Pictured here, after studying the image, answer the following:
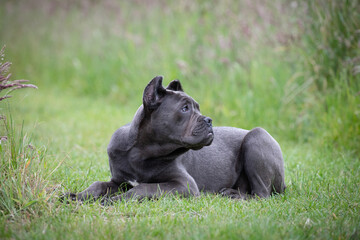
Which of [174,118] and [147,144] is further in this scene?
[147,144]

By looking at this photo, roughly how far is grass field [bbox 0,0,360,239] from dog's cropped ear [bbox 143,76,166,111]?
0.98 metres

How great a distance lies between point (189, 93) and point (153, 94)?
5087 millimetres

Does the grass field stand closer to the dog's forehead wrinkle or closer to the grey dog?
the grey dog

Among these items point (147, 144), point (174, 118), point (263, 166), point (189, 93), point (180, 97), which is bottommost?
point (263, 166)

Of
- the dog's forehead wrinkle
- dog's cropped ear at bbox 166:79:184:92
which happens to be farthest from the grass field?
dog's cropped ear at bbox 166:79:184:92

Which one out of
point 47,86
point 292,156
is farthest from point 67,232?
point 47,86

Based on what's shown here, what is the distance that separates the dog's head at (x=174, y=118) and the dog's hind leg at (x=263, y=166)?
2.65 ft

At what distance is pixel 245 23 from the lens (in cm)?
907

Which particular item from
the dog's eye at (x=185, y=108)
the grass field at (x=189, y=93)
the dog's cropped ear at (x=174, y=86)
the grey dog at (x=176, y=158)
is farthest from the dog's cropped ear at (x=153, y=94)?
the grass field at (x=189, y=93)

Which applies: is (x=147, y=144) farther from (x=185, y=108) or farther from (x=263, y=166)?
(x=263, y=166)

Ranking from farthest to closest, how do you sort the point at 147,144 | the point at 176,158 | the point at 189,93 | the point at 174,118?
the point at 189,93, the point at 176,158, the point at 147,144, the point at 174,118

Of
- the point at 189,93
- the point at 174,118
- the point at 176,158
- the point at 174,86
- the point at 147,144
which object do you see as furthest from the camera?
the point at 189,93

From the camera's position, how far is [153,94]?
4.59 m

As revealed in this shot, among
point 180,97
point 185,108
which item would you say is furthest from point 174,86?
point 185,108
